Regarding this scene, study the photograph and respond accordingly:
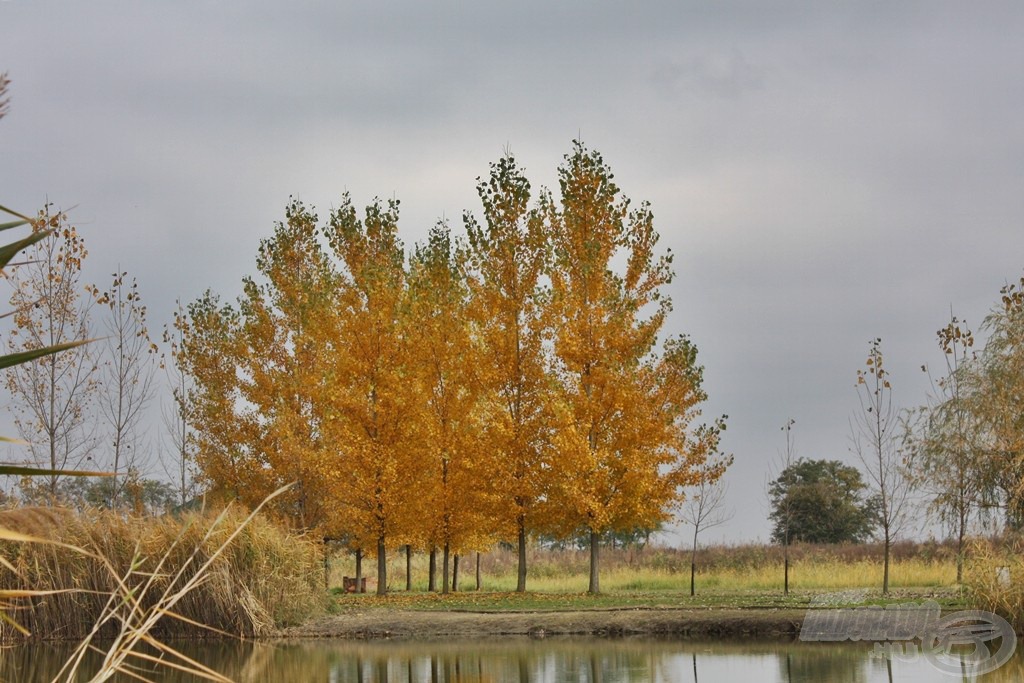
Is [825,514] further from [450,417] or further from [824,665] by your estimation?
[824,665]

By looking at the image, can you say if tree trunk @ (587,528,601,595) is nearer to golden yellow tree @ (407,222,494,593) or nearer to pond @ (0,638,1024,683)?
golden yellow tree @ (407,222,494,593)

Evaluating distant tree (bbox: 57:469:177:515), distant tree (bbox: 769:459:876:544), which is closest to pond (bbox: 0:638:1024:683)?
distant tree (bbox: 57:469:177:515)

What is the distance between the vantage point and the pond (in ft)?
47.4

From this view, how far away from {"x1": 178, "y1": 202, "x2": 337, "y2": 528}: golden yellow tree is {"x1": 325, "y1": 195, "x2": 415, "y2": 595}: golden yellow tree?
0.64 metres

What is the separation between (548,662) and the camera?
16453mm

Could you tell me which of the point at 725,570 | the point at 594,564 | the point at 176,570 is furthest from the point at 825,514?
the point at 176,570

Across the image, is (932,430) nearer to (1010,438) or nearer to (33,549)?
(1010,438)

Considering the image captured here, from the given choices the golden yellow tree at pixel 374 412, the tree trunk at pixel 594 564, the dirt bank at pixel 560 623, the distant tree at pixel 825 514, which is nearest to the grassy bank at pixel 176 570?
the dirt bank at pixel 560 623

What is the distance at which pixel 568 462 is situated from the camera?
994 inches

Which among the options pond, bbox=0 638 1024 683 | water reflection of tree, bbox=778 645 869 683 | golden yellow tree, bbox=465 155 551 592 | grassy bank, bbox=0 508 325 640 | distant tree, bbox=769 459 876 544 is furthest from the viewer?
distant tree, bbox=769 459 876 544

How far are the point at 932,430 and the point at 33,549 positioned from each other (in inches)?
769

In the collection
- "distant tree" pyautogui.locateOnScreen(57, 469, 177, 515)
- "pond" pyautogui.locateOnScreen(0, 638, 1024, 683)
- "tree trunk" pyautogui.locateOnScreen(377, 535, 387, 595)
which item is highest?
"distant tree" pyautogui.locateOnScreen(57, 469, 177, 515)

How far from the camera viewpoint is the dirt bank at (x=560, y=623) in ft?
64.5

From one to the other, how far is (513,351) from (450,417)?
2.27 meters
